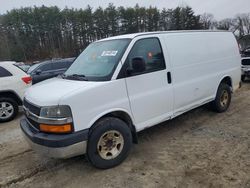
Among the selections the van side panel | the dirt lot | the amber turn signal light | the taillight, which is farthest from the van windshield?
the taillight

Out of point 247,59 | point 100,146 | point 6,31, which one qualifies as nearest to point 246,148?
point 100,146

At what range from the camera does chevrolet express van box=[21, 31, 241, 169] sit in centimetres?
331

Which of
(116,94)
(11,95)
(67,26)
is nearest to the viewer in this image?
(116,94)

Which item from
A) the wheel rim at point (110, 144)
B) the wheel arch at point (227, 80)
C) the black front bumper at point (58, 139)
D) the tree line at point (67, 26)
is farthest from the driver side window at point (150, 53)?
the tree line at point (67, 26)

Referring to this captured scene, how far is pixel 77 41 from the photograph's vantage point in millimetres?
56844

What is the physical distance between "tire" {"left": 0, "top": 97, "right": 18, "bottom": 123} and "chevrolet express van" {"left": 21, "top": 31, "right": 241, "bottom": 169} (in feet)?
10.4

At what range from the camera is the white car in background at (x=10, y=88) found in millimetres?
6832

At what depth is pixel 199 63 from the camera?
511 centimetres

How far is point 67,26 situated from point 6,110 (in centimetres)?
5405

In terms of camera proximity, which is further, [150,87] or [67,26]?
[67,26]

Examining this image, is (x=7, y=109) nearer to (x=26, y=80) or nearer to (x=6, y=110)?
(x=6, y=110)

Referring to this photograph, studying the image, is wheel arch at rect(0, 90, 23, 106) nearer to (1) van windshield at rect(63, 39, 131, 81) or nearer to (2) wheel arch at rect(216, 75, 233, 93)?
(1) van windshield at rect(63, 39, 131, 81)

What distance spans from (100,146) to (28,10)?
60.0 metres

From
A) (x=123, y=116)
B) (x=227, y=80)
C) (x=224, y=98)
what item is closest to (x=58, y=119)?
(x=123, y=116)
